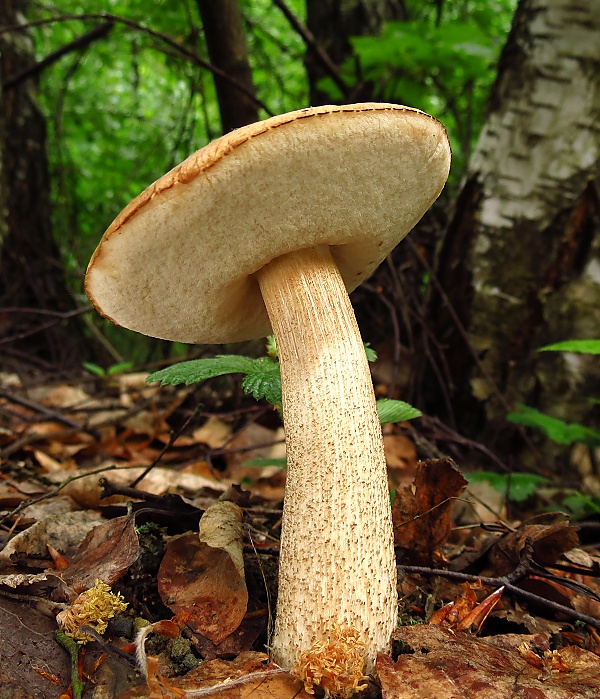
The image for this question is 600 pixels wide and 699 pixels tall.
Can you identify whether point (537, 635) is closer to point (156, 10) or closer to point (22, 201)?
point (156, 10)

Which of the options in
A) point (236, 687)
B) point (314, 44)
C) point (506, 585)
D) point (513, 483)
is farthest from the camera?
point (314, 44)

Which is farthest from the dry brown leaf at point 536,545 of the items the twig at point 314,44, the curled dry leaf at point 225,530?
the twig at point 314,44

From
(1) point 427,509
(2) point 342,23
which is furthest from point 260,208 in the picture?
(2) point 342,23

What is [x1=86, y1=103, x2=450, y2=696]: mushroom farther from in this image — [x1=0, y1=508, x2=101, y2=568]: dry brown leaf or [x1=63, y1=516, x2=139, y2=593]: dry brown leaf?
[x1=0, y1=508, x2=101, y2=568]: dry brown leaf

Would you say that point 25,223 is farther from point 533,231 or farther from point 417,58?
point 533,231

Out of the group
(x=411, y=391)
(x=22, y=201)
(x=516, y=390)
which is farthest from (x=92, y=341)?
(x=516, y=390)

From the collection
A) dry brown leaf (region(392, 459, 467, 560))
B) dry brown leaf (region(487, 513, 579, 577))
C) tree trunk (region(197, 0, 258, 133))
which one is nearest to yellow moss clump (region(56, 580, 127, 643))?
dry brown leaf (region(392, 459, 467, 560))

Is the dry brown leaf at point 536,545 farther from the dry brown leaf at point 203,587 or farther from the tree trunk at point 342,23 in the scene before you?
the tree trunk at point 342,23

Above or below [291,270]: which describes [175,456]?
below
